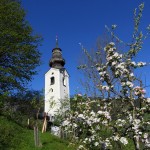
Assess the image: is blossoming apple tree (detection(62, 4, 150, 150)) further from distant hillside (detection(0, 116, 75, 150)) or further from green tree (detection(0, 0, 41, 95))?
green tree (detection(0, 0, 41, 95))

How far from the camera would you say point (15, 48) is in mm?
34250

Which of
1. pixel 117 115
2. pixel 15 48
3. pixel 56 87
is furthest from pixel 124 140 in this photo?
pixel 56 87

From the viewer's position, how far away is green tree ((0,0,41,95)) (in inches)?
1325

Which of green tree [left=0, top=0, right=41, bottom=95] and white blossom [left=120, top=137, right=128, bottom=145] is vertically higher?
green tree [left=0, top=0, right=41, bottom=95]

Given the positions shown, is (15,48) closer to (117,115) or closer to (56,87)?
(117,115)

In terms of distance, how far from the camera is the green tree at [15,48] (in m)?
33.7

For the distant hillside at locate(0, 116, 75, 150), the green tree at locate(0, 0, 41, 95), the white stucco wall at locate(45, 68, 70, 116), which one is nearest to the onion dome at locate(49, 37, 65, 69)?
the white stucco wall at locate(45, 68, 70, 116)

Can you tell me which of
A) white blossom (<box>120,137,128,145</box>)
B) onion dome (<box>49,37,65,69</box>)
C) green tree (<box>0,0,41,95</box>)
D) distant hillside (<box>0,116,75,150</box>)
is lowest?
white blossom (<box>120,137,128,145</box>)

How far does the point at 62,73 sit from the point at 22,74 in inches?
1686

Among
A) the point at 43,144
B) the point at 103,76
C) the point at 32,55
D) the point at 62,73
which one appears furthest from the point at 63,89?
the point at 103,76

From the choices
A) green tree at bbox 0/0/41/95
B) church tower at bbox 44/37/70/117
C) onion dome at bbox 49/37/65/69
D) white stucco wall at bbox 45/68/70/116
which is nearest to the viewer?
green tree at bbox 0/0/41/95

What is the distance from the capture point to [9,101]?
36.8 meters

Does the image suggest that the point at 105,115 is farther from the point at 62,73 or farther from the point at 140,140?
the point at 62,73

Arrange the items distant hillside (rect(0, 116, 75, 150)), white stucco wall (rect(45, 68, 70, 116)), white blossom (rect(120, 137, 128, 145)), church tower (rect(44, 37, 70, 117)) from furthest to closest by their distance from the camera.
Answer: church tower (rect(44, 37, 70, 117)) < white stucco wall (rect(45, 68, 70, 116)) < distant hillside (rect(0, 116, 75, 150)) < white blossom (rect(120, 137, 128, 145))
